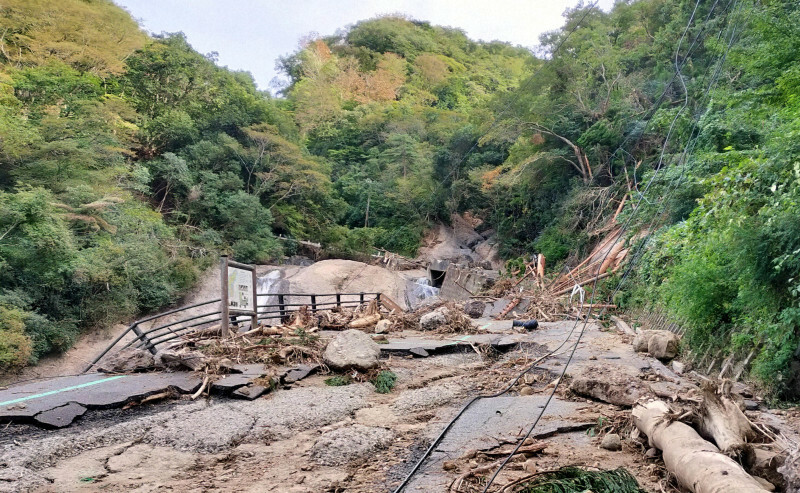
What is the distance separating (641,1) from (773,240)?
29.5 metres

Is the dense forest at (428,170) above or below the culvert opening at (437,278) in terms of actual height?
above

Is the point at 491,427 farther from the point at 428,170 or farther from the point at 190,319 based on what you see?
the point at 428,170

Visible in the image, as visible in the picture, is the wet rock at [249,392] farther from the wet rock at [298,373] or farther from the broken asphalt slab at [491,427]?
the broken asphalt slab at [491,427]

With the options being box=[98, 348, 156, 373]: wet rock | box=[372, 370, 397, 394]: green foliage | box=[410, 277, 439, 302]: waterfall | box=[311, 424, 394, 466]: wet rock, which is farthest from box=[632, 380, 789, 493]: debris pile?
box=[410, 277, 439, 302]: waterfall

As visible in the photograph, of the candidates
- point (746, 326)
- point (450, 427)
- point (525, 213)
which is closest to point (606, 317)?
point (746, 326)

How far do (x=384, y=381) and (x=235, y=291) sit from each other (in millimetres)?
3443

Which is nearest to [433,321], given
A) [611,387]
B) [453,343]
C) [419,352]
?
[453,343]

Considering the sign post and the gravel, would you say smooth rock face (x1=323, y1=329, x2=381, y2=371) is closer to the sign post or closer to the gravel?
the gravel

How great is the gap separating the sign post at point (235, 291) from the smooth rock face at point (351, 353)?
6.44 feet

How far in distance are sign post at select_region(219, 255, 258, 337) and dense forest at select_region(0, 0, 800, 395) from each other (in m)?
7.20

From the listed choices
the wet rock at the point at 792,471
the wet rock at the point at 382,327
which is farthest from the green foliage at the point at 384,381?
the wet rock at the point at 382,327

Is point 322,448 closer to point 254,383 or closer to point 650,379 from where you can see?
point 254,383

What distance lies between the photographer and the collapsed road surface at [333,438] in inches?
151

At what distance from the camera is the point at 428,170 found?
35750 millimetres
